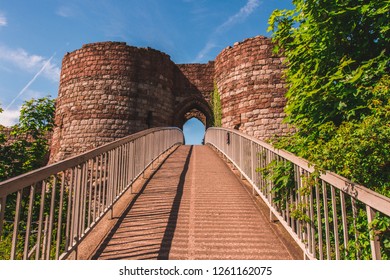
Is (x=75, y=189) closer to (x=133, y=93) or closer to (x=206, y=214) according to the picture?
(x=206, y=214)

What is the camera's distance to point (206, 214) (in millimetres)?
Result: 4258

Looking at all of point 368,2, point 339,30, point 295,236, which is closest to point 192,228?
point 295,236

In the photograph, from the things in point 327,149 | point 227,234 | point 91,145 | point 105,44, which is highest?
point 105,44

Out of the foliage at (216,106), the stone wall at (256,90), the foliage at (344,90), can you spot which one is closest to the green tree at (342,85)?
the foliage at (344,90)

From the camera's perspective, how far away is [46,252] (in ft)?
8.11

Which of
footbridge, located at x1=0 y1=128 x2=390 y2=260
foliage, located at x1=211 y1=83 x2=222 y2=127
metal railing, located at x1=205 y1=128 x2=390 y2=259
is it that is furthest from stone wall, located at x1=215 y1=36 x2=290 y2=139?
metal railing, located at x1=205 y1=128 x2=390 y2=259

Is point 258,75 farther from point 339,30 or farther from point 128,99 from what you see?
point 339,30

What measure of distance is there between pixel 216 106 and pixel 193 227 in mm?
15723

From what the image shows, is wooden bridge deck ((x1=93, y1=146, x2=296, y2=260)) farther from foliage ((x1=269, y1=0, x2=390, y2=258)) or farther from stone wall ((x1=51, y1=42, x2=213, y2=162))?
stone wall ((x1=51, y1=42, x2=213, y2=162))

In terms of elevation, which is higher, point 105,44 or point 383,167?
point 105,44

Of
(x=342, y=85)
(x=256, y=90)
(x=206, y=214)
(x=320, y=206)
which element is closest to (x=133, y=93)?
(x=256, y=90)

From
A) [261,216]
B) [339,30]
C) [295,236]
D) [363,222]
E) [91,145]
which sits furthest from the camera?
[91,145]

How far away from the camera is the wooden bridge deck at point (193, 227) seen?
10.2 ft

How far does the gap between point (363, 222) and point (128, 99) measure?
15.4 meters
